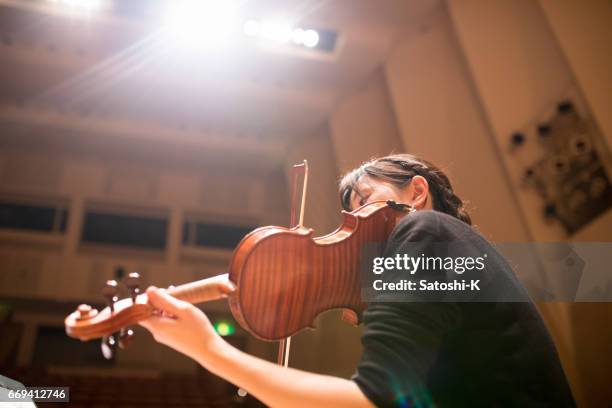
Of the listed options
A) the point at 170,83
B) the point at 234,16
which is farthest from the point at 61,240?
the point at 234,16

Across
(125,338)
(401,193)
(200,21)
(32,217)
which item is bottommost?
(125,338)

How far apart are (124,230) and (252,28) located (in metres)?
4.15

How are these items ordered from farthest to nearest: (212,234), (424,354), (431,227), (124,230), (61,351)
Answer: (212,234)
(124,230)
(61,351)
(431,227)
(424,354)

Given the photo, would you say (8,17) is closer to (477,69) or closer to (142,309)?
(477,69)

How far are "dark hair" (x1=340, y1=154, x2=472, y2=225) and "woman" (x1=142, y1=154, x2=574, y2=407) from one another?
29 centimetres

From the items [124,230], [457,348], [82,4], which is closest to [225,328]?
[124,230]

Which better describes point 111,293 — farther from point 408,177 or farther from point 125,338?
point 408,177

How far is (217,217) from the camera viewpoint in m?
8.88

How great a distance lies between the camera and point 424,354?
2.66 ft

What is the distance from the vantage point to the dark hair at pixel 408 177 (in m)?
1.23

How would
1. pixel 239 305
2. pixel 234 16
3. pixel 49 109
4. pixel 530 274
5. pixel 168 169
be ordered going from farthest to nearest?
pixel 168 169 → pixel 49 109 → pixel 234 16 → pixel 530 274 → pixel 239 305

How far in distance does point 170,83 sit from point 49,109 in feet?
6.47

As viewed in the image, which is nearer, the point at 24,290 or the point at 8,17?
the point at 8,17

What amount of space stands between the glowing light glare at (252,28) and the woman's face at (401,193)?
16.3 ft
